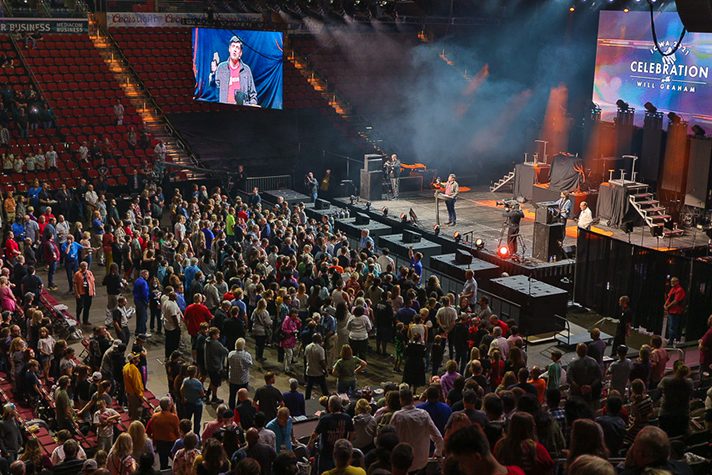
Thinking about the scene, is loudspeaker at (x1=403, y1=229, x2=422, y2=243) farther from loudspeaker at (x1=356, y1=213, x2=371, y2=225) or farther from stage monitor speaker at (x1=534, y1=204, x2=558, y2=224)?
stage monitor speaker at (x1=534, y1=204, x2=558, y2=224)

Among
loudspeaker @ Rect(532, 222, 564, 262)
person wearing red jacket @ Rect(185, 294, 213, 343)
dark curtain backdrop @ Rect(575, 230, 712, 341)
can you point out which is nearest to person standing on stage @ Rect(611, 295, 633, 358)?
dark curtain backdrop @ Rect(575, 230, 712, 341)

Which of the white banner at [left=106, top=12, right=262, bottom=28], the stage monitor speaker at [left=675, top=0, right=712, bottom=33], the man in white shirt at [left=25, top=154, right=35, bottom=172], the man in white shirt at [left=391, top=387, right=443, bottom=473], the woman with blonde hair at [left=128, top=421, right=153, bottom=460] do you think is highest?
the white banner at [left=106, top=12, right=262, bottom=28]

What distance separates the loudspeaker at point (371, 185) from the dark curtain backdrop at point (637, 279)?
10.6 metres

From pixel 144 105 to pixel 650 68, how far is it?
1673cm

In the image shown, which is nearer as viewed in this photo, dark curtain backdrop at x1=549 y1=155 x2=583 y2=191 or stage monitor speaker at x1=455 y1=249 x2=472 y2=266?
stage monitor speaker at x1=455 y1=249 x2=472 y2=266

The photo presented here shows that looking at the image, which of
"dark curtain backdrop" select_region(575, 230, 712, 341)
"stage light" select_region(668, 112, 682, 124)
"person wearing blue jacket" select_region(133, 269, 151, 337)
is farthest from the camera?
"stage light" select_region(668, 112, 682, 124)

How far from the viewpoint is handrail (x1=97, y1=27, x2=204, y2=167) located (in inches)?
1132

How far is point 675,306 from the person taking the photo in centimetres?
1579

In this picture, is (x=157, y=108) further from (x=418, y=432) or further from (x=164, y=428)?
(x=418, y=432)

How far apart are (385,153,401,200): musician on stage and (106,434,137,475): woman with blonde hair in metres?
20.8

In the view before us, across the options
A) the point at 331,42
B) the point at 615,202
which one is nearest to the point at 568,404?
the point at 615,202

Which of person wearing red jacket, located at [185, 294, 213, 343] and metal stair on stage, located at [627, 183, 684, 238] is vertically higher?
metal stair on stage, located at [627, 183, 684, 238]

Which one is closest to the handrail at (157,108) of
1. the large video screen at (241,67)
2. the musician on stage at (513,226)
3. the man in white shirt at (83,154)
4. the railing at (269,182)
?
the large video screen at (241,67)

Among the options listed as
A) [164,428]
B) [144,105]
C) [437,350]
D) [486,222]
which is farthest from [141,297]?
[144,105]
